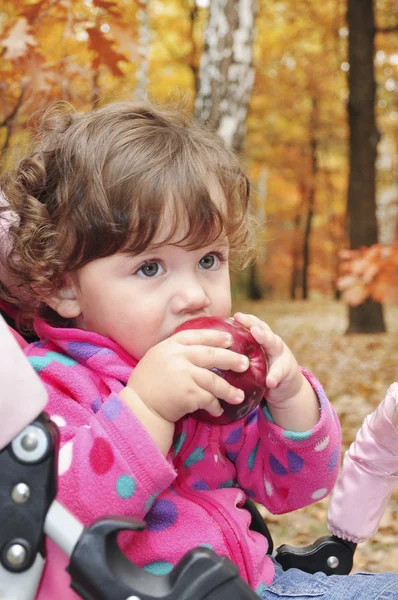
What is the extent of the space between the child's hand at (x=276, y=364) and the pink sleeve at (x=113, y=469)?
1.07 ft

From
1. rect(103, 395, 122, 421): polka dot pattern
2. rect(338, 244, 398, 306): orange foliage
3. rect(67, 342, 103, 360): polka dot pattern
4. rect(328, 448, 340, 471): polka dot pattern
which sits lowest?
rect(338, 244, 398, 306): orange foliage

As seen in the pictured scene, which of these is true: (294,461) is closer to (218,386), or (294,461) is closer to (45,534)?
(218,386)

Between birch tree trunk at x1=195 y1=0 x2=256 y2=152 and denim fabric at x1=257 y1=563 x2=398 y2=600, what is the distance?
11.8ft

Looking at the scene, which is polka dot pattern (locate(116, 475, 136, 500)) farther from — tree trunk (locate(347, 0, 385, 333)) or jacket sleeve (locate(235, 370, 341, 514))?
tree trunk (locate(347, 0, 385, 333))

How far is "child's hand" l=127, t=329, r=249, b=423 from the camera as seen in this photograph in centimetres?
121

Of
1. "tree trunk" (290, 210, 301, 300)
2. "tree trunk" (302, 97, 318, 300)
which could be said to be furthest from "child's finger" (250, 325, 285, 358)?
"tree trunk" (290, 210, 301, 300)

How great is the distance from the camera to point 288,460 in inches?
63.4

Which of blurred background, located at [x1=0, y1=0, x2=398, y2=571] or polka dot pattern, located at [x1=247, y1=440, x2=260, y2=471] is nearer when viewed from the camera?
polka dot pattern, located at [x1=247, y1=440, x2=260, y2=471]

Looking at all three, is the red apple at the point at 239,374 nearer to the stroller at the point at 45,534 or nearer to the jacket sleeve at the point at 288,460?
the jacket sleeve at the point at 288,460

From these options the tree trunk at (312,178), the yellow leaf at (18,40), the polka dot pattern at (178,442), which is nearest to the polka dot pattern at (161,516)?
the polka dot pattern at (178,442)

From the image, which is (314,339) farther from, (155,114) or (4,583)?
(4,583)

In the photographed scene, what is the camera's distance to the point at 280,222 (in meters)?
23.4

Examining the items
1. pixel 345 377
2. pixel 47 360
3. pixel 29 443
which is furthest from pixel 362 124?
pixel 29 443

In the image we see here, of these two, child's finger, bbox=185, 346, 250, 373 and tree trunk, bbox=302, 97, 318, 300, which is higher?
child's finger, bbox=185, 346, 250, 373
